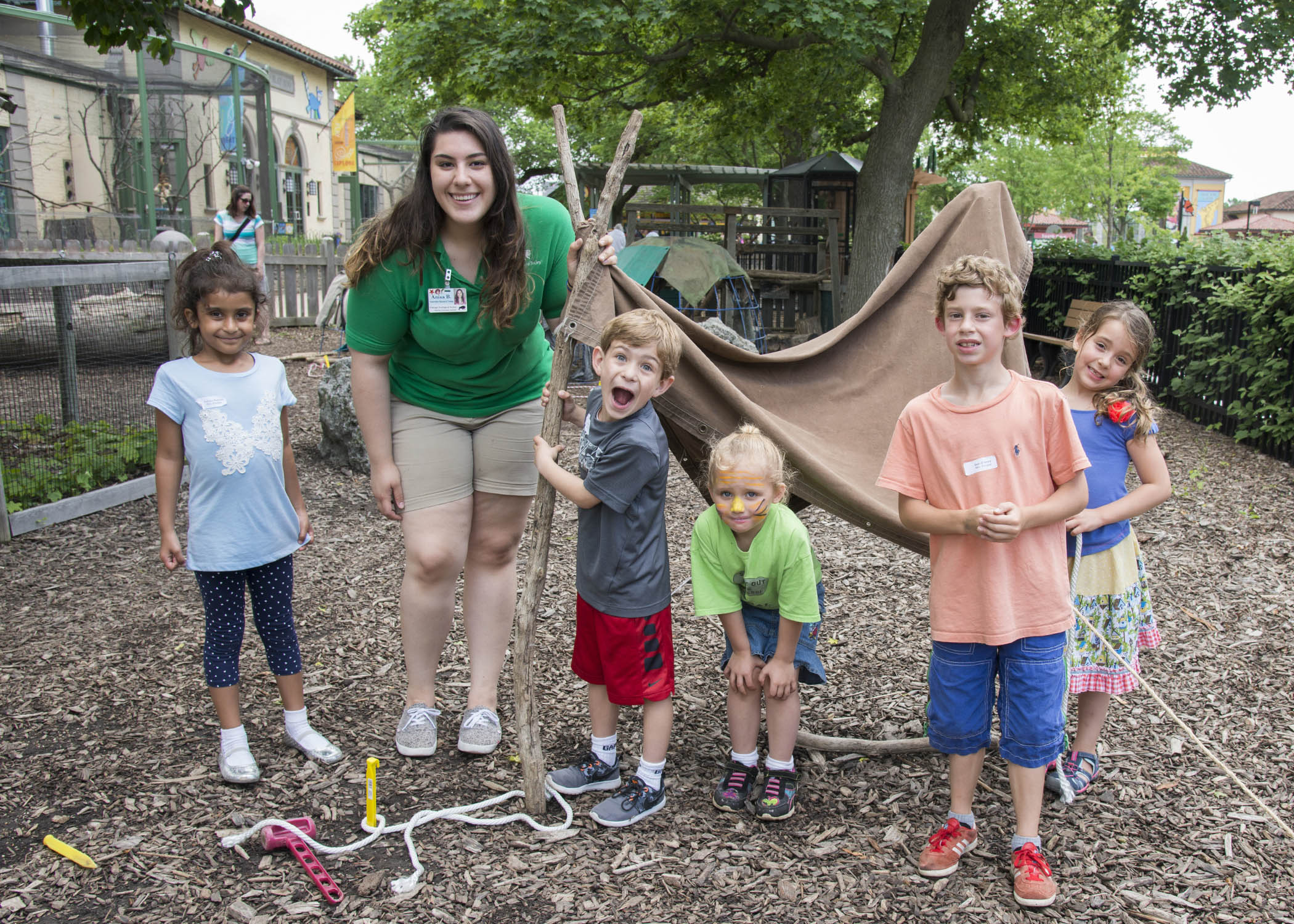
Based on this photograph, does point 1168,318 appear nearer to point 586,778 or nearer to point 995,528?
point 995,528

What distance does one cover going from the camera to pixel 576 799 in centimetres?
276

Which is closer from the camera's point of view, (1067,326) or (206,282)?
(206,282)

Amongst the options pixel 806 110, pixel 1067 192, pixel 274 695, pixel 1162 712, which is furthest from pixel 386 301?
pixel 1067 192

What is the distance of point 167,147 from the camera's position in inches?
487

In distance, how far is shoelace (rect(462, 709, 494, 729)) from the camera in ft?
9.59

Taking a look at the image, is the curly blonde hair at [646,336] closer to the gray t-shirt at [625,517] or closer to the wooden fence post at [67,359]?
the gray t-shirt at [625,517]

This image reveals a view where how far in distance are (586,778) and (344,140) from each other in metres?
25.1

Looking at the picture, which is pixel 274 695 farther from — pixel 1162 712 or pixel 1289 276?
pixel 1289 276

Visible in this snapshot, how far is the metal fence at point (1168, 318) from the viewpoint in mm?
7816

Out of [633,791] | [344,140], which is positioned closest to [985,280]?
[633,791]

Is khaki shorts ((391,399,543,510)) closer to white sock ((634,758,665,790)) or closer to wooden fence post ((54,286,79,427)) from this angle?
white sock ((634,758,665,790))

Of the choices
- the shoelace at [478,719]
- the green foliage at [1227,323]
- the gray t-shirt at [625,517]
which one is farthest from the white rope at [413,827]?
the green foliage at [1227,323]

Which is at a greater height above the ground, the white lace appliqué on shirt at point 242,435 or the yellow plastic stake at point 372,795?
the white lace appliqué on shirt at point 242,435

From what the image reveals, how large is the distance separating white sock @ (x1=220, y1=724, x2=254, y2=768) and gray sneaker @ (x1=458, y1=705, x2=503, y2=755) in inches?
23.3
